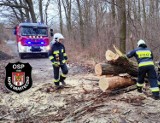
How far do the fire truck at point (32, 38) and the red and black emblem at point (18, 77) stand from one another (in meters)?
9.66

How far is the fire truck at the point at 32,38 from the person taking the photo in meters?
18.3

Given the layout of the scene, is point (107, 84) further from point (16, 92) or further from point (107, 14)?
point (107, 14)

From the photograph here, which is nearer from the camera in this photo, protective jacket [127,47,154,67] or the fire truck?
protective jacket [127,47,154,67]

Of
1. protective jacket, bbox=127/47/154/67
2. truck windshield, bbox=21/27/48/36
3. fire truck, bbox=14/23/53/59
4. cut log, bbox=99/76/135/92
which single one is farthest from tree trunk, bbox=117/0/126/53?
truck windshield, bbox=21/27/48/36

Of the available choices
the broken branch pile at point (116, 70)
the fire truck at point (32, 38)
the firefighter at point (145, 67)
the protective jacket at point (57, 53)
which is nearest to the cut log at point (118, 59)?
the broken branch pile at point (116, 70)

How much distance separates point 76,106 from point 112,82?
1357 mm

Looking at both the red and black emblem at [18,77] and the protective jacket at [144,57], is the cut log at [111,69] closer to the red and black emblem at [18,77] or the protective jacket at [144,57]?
the protective jacket at [144,57]

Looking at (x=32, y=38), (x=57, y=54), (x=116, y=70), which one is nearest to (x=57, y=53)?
(x=57, y=54)

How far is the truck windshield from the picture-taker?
18391 millimetres

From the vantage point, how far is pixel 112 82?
7.46 metres

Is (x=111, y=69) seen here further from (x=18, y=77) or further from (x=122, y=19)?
(x=122, y=19)

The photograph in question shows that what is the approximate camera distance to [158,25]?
51.5 ft

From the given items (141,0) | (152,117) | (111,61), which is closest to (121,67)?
(111,61)

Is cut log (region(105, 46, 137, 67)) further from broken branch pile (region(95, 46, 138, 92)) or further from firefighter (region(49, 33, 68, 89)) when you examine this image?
firefighter (region(49, 33, 68, 89))
